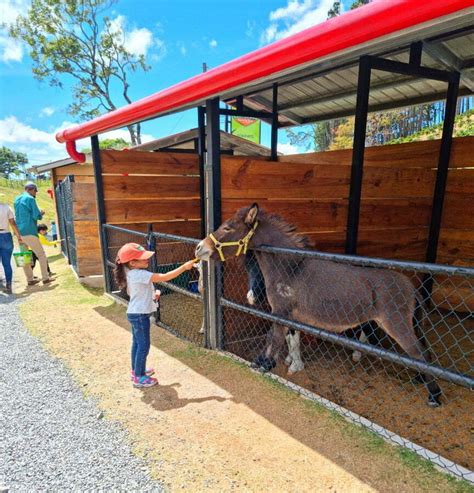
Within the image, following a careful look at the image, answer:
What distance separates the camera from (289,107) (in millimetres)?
7125

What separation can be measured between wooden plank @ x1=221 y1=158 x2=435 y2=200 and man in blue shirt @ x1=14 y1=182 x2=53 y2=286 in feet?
19.2

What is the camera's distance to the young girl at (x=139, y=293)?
10.7 ft

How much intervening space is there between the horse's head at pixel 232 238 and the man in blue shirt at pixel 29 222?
6066mm

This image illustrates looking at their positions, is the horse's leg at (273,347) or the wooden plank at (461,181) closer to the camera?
the horse's leg at (273,347)

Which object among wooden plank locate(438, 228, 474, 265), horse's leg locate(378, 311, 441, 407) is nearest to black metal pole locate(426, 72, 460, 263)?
wooden plank locate(438, 228, 474, 265)

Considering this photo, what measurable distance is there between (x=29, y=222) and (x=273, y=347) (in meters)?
6.77


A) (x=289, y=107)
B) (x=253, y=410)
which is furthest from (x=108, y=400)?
(x=289, y=107)

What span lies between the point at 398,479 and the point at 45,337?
455cm

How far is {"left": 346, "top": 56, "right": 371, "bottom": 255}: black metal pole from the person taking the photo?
3.86m

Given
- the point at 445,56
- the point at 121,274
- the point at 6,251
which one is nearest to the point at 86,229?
the point at 6,251

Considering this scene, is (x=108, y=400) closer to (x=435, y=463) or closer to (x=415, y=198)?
(x=435, y=463)

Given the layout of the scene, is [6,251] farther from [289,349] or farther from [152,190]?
[289,349]

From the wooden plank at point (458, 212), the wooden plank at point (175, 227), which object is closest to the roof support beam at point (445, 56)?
the wooden plank at point (458, 212)

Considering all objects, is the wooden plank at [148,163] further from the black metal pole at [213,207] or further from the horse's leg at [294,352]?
the horse's leg at [294,352]
